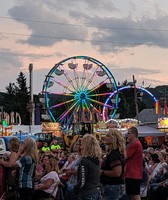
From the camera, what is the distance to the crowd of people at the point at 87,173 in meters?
6.42

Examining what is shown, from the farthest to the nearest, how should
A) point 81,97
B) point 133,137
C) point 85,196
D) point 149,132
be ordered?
point 81,97, point 149,132, point 133,137, point 85,196

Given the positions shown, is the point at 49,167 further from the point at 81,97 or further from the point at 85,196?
the point at 81,97

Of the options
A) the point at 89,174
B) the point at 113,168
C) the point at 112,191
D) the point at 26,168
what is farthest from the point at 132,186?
the point at 89,174

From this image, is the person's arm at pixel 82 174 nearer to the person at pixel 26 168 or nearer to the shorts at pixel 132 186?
the person at pixel 26 168

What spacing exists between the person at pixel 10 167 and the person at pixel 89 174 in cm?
235

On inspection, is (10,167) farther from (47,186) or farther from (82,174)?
(82,174)

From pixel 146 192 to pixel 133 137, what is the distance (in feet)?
8.72

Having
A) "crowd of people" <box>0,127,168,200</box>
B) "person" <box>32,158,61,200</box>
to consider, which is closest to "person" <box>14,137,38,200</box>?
"crowd of people" <box>0,127,168,200</box>

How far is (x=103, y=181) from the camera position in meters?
7.00

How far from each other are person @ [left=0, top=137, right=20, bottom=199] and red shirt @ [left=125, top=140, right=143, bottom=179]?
195 cm

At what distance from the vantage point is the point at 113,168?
6.83 metres

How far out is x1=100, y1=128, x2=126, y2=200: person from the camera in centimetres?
686

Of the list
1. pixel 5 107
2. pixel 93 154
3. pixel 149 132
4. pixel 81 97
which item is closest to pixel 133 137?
pixel 93 154

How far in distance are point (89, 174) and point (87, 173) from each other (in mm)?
36
